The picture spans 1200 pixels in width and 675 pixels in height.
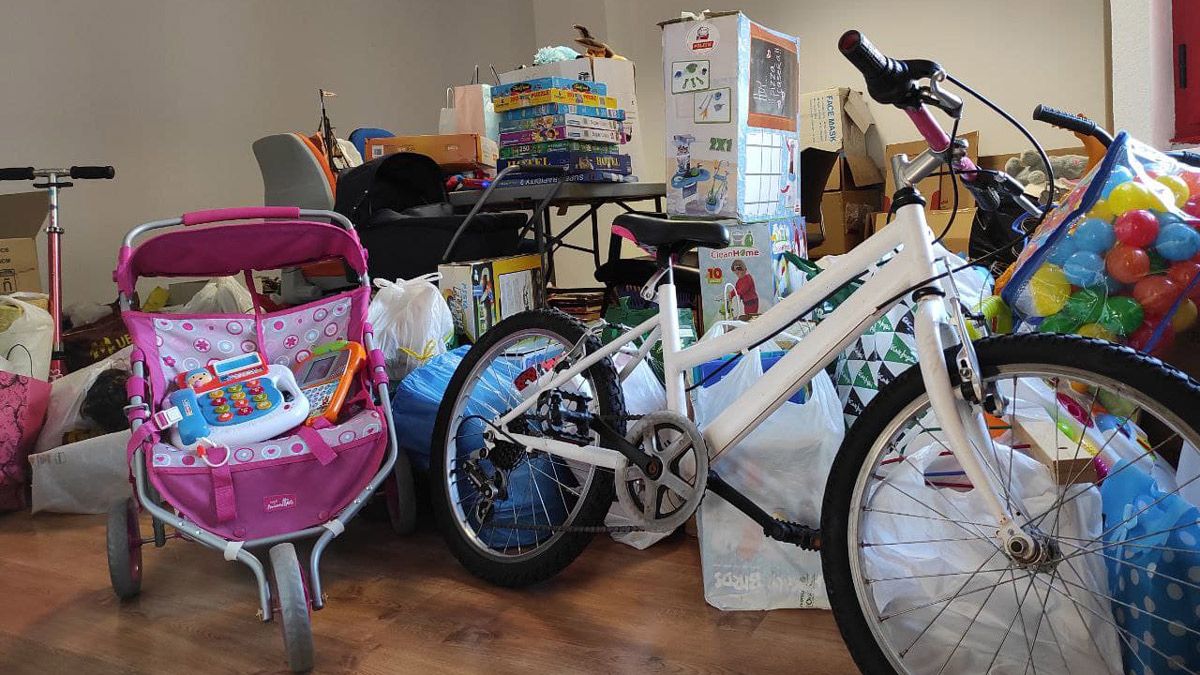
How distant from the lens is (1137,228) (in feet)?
4.47

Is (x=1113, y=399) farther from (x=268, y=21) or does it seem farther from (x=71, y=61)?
(x=268, y=21)

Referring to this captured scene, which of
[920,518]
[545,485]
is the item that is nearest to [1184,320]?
[920,518]

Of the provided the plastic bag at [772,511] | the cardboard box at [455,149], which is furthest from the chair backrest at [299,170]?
A: the plastic bag at [772,511]

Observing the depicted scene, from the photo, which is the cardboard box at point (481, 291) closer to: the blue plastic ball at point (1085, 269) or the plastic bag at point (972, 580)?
the plastic bag at point (972, 580)

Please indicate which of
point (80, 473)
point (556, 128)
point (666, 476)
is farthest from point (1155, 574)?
point (80, 473)

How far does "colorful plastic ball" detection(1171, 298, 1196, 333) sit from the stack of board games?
1.88 metres

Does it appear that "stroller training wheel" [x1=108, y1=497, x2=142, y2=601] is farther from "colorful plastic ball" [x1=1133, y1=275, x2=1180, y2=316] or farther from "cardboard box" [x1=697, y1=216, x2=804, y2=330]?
"colorful plastic ball" [x1=1133, y1=275, x2=1180, y2=316]

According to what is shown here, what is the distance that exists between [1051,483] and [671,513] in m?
0.61

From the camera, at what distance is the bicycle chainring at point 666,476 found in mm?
1505

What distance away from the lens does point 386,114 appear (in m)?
5.59

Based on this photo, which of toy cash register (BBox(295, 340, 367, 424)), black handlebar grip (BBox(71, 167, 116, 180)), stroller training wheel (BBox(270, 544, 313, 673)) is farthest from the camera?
black handlebar grip (BBox(71, 167, 116, 180))

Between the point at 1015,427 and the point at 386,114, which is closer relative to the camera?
the point at 1015,427

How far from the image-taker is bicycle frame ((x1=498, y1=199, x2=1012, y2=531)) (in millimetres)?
1145

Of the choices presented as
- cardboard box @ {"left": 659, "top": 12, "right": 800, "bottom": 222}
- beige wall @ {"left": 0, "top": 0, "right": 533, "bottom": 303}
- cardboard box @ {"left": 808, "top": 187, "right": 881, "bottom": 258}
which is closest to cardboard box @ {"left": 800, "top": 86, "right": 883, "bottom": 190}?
cardboard box @ {"left": 808, "top": 187, "right": 881, "bottom": 258}
